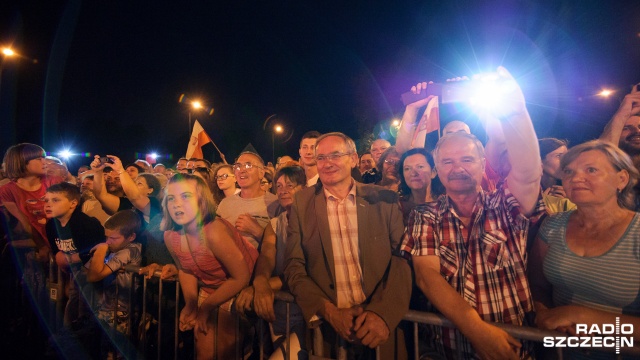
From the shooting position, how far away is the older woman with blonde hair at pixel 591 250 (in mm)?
1863

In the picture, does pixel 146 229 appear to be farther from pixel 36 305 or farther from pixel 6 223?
pixel 6 223

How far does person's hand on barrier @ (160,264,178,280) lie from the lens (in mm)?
3055

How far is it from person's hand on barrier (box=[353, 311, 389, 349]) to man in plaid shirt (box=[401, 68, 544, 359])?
1.26 feet

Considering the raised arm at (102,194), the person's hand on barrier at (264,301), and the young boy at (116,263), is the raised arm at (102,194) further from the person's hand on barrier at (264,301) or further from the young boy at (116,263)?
the person's hand on barrier at (264,301)

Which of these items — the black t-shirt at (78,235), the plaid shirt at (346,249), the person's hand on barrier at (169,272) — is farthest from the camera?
the black t-shirt at (78,235)

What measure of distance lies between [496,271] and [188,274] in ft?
8.20

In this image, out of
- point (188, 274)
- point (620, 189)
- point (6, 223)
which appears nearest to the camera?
point (620, 189)

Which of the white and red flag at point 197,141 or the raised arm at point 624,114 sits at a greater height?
the white and red flag at point 197,141

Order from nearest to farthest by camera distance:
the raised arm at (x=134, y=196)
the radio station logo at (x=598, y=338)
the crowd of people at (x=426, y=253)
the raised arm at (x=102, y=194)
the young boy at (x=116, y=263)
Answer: the radio station logo at (x=598, y=338)
the crowd of people at (x=426, y=253)
the young boy at (x=116, y=263)
the raised arm at (x=134, y=196)
the raised arm at (x=102, y=194)

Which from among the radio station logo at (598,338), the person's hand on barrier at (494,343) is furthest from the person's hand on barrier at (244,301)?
the radio station logo at (598,338)

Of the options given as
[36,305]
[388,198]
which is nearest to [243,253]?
[388,198]

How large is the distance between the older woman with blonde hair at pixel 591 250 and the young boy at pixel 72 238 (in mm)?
4419

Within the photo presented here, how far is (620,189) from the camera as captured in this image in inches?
82.0

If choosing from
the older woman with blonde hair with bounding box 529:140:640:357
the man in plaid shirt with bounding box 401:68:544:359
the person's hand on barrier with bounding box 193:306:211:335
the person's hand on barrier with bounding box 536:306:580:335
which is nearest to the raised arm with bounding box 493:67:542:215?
the man in plaid shirt with bounding box 401:68:544:359
